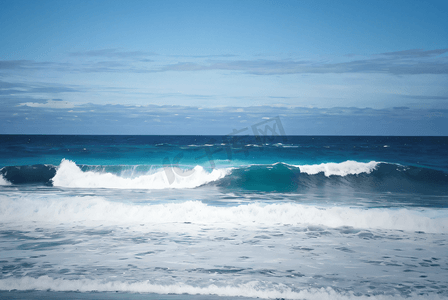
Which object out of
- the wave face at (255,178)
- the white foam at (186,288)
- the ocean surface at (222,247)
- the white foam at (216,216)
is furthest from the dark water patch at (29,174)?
the white foam at (186,288)

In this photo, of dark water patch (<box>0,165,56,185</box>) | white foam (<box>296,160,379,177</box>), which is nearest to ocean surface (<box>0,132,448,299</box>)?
white foam (<box>296,160,379,177</box>)

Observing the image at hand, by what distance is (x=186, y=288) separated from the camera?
4.01m

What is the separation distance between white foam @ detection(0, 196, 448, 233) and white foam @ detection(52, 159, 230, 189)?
210 inches

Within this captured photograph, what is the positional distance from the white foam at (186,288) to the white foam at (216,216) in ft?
10.6

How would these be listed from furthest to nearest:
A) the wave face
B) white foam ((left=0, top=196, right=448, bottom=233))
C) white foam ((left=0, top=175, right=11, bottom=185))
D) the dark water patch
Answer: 1. the dark water patch
2. white foam ((left=0, top=175, right=11, bottom=185))
3. the wave face
4. white foam ((left=0, top=196, right=448, bottom=233))

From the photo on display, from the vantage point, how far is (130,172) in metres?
16.5

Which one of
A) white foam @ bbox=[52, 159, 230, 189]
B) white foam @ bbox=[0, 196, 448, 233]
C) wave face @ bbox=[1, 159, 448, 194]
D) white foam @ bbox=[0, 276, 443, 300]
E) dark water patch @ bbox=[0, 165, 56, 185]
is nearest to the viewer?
white foam @ bbox=[0, 276, 443, 300]

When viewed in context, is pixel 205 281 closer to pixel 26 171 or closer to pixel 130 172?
pixel 130 172

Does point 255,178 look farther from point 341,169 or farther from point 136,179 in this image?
point 136,179

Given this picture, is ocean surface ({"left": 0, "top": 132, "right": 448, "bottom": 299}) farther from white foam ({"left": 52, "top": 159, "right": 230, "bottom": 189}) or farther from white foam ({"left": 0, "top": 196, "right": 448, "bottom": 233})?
white foam ({"left": 52, "top": 159, "right": 230, "bottom": 189})

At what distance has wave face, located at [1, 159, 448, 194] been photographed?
1384 cm

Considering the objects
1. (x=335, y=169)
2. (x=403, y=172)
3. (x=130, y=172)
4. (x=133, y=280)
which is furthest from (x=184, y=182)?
(x=403, y=172)

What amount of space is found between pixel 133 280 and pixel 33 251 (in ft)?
7.99

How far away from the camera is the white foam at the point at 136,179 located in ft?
46.7
